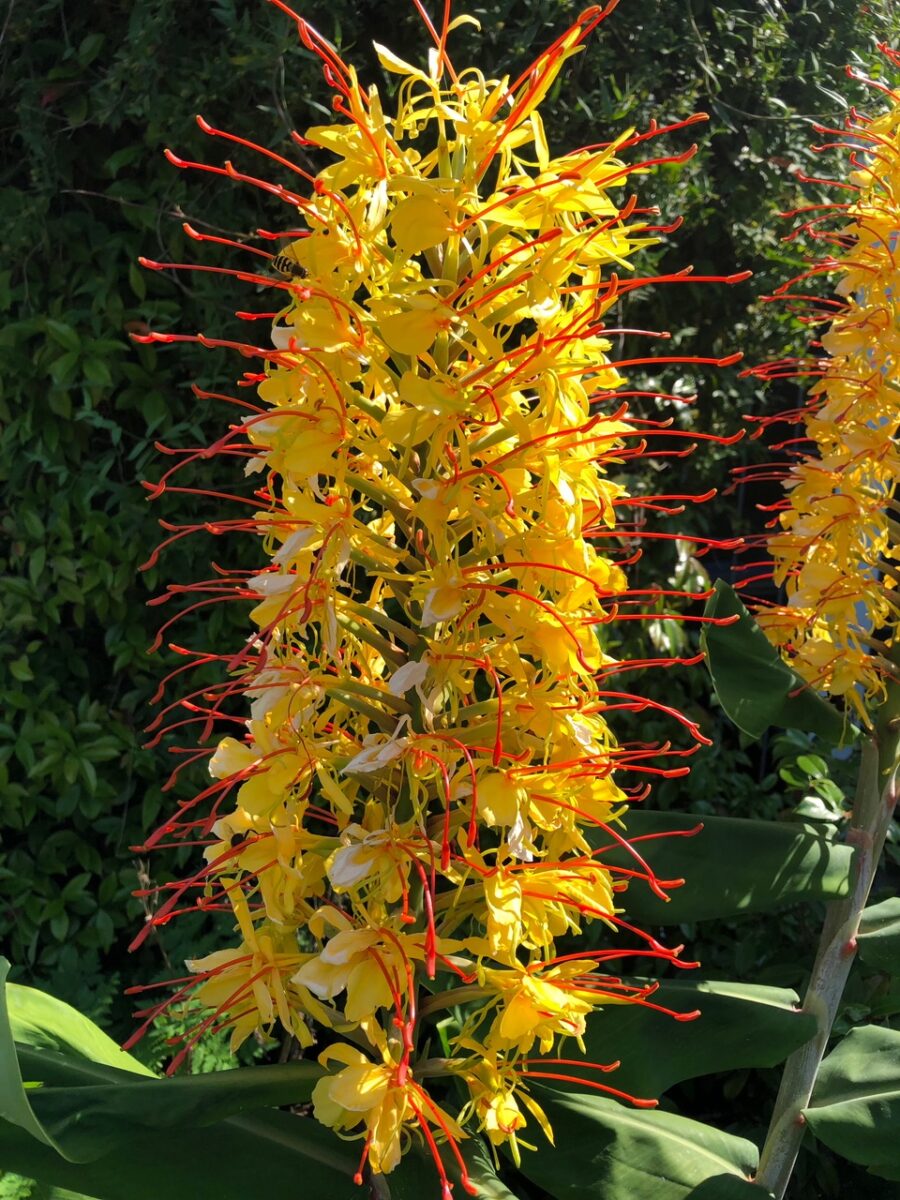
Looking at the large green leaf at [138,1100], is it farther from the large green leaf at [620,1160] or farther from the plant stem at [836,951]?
the plant stem at [836,951]

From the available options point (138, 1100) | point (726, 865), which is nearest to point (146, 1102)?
point (138, 1100)

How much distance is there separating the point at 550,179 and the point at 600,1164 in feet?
4.00

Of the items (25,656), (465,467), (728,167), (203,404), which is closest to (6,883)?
(25,656)

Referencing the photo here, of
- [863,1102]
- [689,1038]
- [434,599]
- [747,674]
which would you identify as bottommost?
[863,1102]

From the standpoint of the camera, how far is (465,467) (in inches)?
42.6

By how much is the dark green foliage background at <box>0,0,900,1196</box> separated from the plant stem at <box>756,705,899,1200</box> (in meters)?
1.13

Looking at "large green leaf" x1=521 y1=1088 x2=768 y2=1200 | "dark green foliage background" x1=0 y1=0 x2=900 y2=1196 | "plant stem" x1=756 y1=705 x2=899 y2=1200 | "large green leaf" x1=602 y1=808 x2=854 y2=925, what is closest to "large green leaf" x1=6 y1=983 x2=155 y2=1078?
"large green leaf" x1=521 y1=1088 x2=768 y2=1200

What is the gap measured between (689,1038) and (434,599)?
96cm

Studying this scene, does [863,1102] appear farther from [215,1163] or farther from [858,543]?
[215,1163]

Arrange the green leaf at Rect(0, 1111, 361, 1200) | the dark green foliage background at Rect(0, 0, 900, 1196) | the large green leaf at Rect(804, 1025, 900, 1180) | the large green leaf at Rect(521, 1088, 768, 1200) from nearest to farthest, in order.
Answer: the green leaf at Rect(0, 1111, 361, 1200) → the large green leaf at Rect(521, 1088, 768, 1200) → the large green leaf at Rect(804, 1025, 900, 1180) → the dark green foliage background at Rect(0, 0, 900, 1196)

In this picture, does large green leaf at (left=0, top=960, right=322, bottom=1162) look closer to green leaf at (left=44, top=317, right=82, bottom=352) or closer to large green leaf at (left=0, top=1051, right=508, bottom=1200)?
large green leaf at (left=0, top=1051, right=508, bottom=1200)

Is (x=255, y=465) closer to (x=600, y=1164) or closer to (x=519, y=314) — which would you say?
(x=519, y=314)

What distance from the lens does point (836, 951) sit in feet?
6.01

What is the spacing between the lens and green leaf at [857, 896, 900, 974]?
5.86ft
